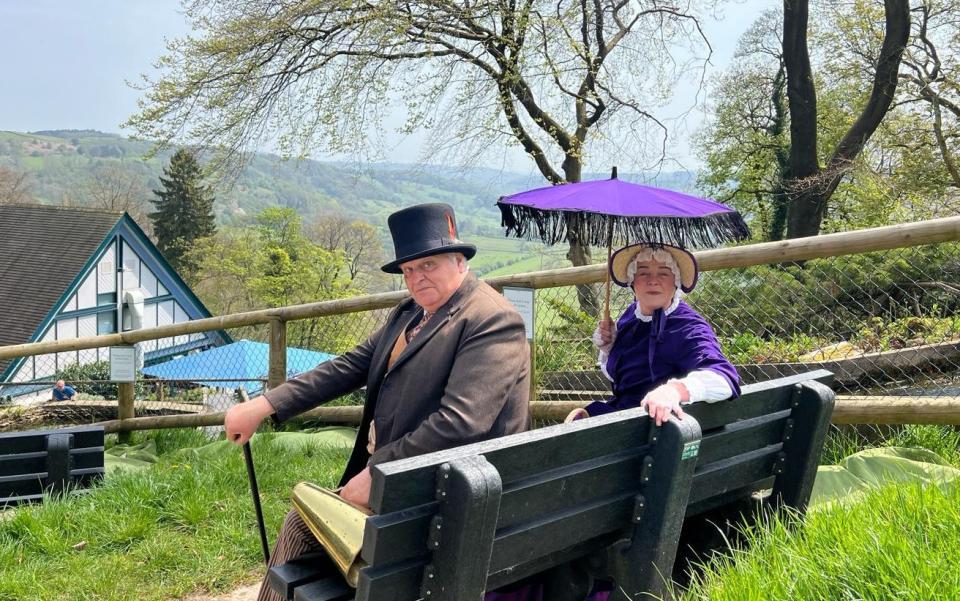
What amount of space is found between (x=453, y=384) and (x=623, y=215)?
893 mm

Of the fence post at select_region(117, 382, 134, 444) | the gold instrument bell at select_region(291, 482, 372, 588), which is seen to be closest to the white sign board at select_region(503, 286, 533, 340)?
the gold instrument bell at select_region(291, 482, 372, 588)

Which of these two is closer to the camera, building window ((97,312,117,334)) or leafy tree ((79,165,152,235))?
building window ((97,312,117,334))

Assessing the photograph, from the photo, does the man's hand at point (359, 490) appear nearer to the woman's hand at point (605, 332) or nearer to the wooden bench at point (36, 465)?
the woman's hand at point (605, 332)

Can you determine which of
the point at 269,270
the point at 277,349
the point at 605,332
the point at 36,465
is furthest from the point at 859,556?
the point at 269,270

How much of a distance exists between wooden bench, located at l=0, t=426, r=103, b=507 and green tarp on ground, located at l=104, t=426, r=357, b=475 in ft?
1.70

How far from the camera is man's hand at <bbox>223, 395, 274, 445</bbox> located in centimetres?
291

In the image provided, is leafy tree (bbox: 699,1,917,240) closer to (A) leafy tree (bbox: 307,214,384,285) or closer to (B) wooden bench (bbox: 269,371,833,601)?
(B) wooden bench (bbox: 269,371,833,601)

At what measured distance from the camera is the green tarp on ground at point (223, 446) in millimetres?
5727

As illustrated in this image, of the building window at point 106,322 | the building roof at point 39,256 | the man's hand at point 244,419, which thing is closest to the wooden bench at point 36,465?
the man's hand at point 244,419

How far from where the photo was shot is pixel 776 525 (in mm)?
2602

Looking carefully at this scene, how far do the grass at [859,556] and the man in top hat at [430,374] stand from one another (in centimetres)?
83

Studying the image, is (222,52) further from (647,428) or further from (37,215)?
(37,215)

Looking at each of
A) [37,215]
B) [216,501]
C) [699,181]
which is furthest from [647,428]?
[37,215]

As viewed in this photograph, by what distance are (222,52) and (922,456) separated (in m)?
16.0
